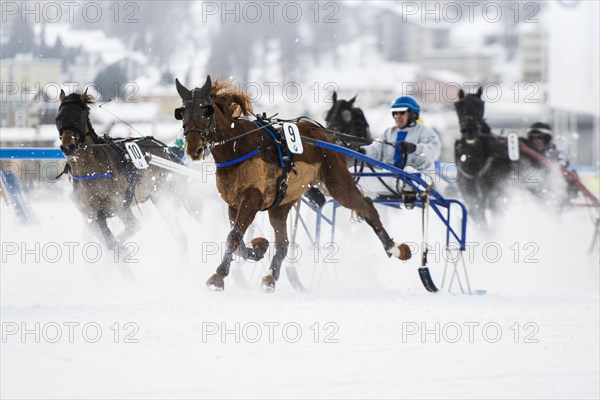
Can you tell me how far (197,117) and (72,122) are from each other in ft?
6.49

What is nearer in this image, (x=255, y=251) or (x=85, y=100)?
(x=255, y=251)

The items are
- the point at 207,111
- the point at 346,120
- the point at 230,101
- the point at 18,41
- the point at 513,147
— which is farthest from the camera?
the point at 18,41

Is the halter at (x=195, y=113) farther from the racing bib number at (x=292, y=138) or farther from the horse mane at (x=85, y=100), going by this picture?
the horse mane at (x=85, y=100)

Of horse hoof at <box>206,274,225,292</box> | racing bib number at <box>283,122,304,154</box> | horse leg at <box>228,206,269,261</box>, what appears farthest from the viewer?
racing bib number at <box>283,122,304,154</box>

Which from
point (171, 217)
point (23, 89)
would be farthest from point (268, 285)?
point (23, 89)

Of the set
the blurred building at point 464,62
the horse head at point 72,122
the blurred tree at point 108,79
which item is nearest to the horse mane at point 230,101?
the horse head at point 72,122

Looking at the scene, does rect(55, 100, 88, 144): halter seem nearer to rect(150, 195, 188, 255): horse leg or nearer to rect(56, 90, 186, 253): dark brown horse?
rect(56, 90, 186, 253): dark brown horse

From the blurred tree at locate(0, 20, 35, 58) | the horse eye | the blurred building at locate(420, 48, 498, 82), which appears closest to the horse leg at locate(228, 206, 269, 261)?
the horse eye

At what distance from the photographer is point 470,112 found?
10.2 m

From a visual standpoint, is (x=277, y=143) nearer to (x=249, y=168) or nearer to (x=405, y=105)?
(x=249, y=168)

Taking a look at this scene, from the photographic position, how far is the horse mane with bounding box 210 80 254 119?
6898 mm

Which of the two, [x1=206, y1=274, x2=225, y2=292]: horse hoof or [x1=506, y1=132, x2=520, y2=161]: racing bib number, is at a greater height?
[x1=506, y1=132, x2=520, y2=161]: racing bib number

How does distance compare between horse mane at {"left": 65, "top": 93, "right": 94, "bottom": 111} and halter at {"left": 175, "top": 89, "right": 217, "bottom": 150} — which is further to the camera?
horse mane at {"left": 65, "top": 93, "right": 94, "bottom": 111}

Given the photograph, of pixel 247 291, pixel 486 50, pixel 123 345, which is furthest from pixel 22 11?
pixel 486 50
